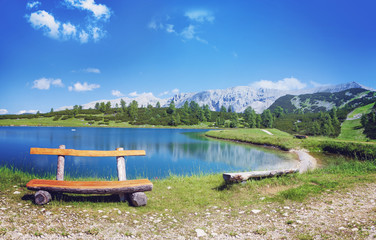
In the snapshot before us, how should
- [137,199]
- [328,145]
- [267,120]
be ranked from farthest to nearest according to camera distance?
[267,120], [328,145], [137,199]

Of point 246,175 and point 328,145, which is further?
point 328,145

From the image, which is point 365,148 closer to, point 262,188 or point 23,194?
point 262,188

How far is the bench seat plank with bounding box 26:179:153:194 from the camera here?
7133 mm

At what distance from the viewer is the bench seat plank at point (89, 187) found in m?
7.13

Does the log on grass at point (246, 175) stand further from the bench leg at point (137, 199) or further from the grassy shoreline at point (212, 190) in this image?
the bench leg at point (137, 199)

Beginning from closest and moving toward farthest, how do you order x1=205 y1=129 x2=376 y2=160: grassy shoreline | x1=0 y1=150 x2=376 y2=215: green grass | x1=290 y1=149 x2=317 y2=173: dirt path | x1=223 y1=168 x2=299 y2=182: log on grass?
x1=0 y1=150 x2=376 y2=215: green grass < x1=223 y1=168 x2=299 y2=182: log on grass < x1=290 y1=149 x2=317 y2=173: dirt path < x1=205 y1=129 x2=376 y2=160: grassy shoreline

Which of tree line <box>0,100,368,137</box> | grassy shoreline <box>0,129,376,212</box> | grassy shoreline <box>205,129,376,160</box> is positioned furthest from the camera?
tree line <box>0,100,368,137</box>

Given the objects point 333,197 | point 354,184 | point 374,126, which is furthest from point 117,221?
point 374,126

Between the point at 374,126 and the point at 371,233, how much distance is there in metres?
98.9

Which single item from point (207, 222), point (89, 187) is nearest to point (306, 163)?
point (207, 222)

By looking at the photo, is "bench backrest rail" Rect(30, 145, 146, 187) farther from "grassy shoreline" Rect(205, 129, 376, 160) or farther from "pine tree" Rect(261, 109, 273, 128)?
"pine tree" Rect(261, 109, 273, 128)

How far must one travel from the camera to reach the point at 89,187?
23.6 feet

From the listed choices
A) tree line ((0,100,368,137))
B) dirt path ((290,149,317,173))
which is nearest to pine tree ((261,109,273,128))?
tree line ((0,100,368,137))

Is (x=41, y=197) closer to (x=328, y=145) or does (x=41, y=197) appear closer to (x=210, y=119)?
(x=328, y=145)
